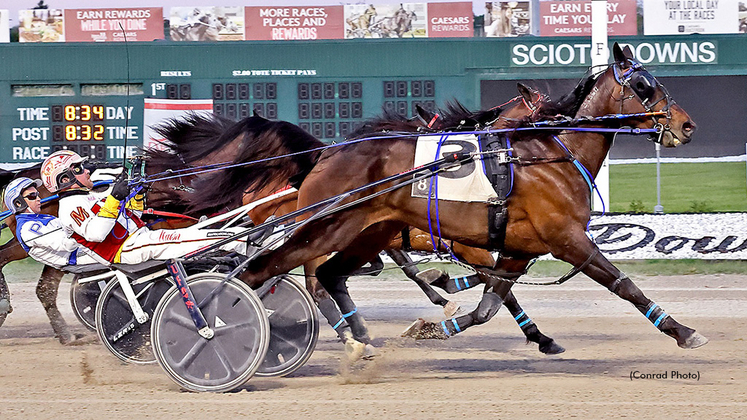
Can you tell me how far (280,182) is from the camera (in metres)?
7.36

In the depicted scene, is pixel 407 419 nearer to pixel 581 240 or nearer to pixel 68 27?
pixel 581 240

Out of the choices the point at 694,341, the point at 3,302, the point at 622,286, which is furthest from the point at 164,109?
the point at 694,341

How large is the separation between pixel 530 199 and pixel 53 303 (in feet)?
12.8

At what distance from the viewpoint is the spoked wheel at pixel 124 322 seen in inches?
244

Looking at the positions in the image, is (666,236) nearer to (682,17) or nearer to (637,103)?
(637,103)

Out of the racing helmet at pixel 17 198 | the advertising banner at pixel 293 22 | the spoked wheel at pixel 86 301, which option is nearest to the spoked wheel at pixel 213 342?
the racing helmet at pixel 17 198

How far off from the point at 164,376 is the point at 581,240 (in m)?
2.66

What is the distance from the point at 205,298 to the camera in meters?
5.66

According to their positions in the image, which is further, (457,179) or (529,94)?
(529,94)

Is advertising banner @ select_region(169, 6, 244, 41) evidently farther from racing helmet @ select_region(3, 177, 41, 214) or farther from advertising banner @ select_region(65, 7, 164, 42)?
racing helmet @ select_region(3, 177, 41, 214)

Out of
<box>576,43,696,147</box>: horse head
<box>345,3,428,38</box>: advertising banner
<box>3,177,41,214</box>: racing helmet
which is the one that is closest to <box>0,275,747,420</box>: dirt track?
<box>3,177,41,214</box>: racing helmet

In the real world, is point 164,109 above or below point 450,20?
below

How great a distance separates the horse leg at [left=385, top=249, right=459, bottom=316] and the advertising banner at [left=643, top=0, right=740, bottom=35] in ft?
46.8

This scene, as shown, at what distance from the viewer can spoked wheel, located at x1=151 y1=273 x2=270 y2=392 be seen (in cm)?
559
